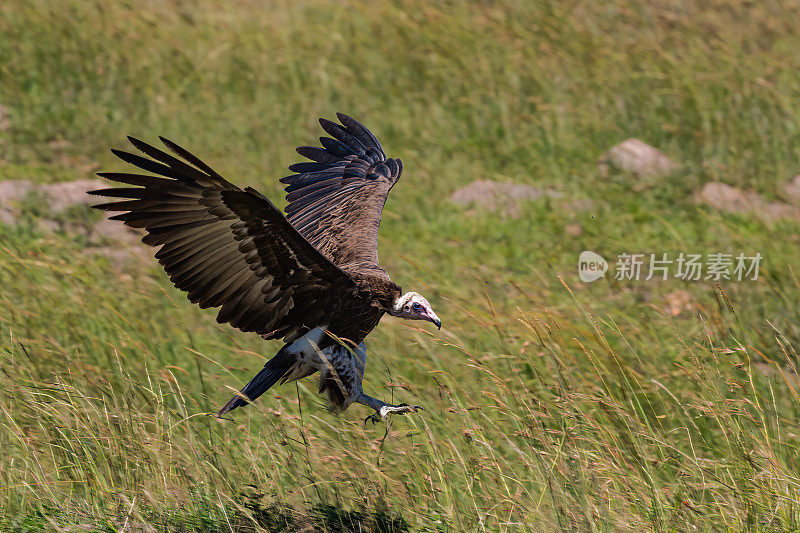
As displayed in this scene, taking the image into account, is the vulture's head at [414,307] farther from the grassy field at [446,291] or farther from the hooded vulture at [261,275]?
the grassy field at [446,291]

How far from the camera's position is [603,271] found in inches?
313

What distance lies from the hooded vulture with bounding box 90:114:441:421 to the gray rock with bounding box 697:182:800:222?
5.49m

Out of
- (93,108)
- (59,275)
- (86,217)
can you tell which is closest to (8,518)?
(59,275)

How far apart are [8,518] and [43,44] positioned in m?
8.94

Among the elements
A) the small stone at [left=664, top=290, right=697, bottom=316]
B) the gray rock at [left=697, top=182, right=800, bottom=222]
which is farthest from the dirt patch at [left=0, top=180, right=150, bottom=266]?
the gray rock at [left=697, top=182, right=800, bottom=222]

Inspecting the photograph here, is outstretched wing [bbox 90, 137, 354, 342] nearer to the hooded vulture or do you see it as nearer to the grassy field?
the hooded vulture

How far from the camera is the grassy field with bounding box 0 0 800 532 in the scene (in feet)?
12.4

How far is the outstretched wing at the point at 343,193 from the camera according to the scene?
530 centimetres

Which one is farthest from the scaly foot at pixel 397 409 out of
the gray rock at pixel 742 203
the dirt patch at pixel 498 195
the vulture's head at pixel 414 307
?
the gray rock at pixel 742 203

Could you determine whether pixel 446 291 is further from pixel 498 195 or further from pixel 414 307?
pixel 414 307

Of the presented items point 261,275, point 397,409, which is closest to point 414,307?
point 397,409

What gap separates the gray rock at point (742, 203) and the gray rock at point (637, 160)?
22.3 inches

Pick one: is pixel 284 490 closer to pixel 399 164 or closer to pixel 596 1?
pixel 399 164

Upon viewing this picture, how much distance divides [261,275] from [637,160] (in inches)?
273
